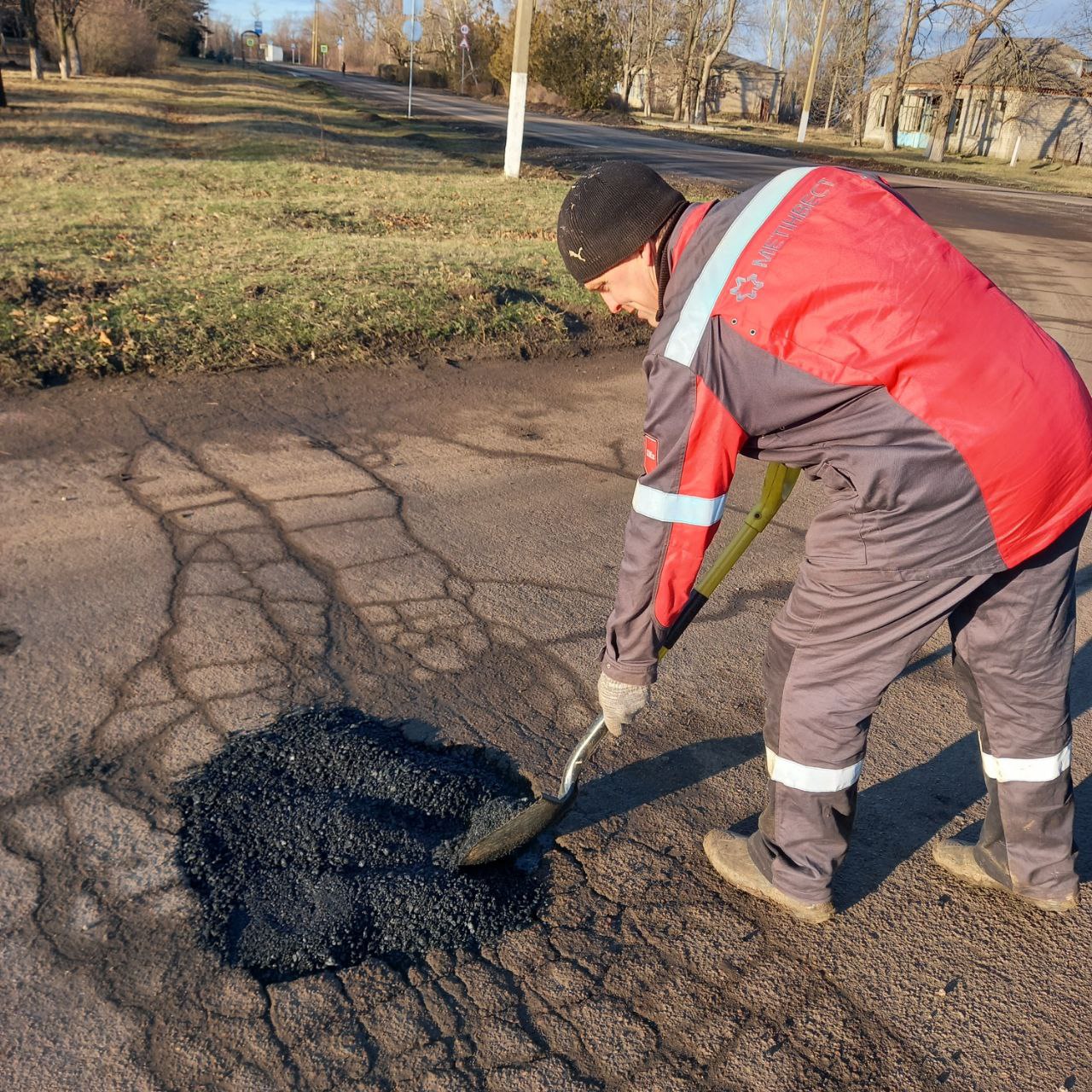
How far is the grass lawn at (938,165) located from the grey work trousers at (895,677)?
Result: 24472mm

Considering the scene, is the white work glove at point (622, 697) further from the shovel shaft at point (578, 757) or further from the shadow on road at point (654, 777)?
the shadow on road at point (654, 777)

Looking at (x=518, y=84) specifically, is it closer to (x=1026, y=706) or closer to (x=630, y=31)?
(x=1026, y=706)

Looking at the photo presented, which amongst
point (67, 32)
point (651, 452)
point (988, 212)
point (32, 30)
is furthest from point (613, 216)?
point (67, 32)

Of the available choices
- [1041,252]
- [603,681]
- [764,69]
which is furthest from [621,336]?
[764,69]

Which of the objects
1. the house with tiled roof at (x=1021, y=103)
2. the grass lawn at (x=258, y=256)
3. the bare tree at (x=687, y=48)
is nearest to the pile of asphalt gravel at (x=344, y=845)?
the grass lawn at (x=258, y=256)

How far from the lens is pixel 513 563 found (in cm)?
402

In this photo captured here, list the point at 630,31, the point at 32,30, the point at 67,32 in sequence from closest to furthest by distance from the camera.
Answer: the point at 32,30 → the point at 67,32 → the point at 630,31

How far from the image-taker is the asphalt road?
6.65 ft

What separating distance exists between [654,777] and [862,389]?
140 centimetres

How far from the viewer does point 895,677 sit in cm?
221

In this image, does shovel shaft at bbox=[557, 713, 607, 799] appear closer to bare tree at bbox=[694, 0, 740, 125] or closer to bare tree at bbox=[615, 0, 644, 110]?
bare tree at bbox=[694, 0, 740, 125]

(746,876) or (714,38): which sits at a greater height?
(714,38)

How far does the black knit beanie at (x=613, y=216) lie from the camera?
2.12 meters

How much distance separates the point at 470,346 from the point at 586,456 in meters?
1.78
